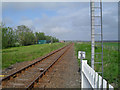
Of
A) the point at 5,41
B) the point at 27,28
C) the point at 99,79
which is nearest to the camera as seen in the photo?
the point at 99,79

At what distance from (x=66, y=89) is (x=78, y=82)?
992mm

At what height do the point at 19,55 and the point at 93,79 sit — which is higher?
the point at 93,79

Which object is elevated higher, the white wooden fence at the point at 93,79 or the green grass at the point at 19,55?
the white wooden fence at the point at 93,79

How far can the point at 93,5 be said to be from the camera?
436 cm

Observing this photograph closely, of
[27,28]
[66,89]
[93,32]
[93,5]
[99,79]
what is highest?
[27,28]

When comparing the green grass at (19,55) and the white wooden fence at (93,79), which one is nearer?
the white wooden fence at (93,79)

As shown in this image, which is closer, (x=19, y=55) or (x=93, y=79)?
(x=93, y=79)

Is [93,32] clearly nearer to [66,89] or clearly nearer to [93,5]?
[93,5]

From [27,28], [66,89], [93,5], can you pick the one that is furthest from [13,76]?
[27,28]

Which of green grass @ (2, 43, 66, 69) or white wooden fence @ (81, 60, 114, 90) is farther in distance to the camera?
green grass @ (2, 43, 66, 69)

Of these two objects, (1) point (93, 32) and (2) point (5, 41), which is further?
(2) point (5, 41)

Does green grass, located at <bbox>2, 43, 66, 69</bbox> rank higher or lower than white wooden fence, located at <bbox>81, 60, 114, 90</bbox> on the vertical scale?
lower

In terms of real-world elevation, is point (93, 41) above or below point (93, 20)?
below

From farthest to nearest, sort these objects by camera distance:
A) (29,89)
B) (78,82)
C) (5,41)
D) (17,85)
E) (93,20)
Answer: (5,41) → (78,82) → (17,85) → (29,89) → (93,20)
